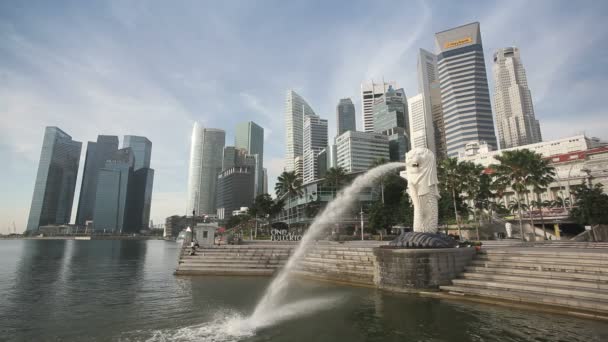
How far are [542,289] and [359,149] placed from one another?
148m

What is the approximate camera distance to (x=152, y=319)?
14.0 metres

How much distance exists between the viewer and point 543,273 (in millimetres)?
16234

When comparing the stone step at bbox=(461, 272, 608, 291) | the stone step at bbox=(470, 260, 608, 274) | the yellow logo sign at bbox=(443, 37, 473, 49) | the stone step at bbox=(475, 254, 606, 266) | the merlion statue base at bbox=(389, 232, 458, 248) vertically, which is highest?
the yellow logo sign at bbox=(443, 37, 473, 49)

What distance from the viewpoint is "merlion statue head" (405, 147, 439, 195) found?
22.2 meters

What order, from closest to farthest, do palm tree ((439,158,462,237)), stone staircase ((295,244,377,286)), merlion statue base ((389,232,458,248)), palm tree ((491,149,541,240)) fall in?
merlion statue base ((389,232,458,248)) < stone staircase ((295,244,377,286)) < palm tree ((491,149,541,240)) < palm tree ((439,158,462,237))

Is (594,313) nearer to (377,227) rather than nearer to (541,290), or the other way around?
(541,290)

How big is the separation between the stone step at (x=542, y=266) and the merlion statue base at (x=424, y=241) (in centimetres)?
197

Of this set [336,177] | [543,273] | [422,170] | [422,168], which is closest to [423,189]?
[422,170]

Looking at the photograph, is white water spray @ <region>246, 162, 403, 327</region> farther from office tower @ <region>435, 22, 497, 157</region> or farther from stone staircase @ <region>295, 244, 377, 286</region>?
office tower @ <region>435, 22, 497, 157</region>

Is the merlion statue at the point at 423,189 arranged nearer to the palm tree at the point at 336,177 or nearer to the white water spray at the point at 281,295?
the white water spray at the point at 281,295

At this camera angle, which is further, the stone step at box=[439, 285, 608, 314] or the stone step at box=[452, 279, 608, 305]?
the stone step at box=[452, 279, 608, 305]

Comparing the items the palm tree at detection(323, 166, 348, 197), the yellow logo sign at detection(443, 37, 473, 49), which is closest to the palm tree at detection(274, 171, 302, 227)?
the palm tree at detection(323, 166, 348, 197)

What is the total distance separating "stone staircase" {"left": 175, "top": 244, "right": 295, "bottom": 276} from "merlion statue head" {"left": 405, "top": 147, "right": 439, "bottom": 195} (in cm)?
1439

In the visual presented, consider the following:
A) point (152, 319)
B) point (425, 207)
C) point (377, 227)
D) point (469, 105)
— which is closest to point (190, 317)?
point (152, 319)
